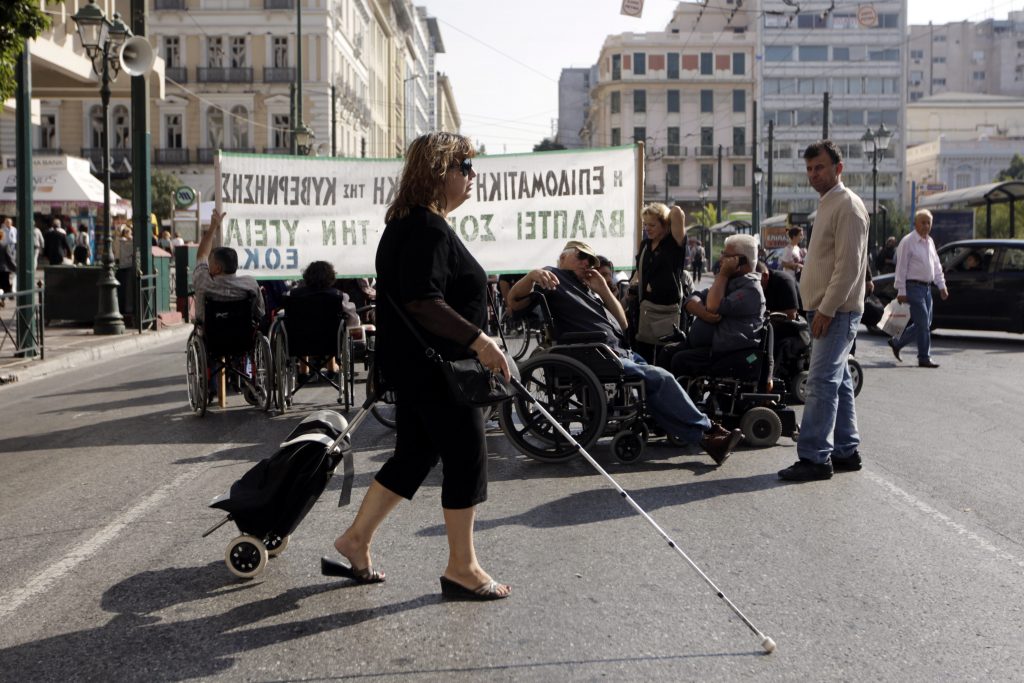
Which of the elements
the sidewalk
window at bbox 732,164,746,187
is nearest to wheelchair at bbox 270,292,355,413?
the sidewalk

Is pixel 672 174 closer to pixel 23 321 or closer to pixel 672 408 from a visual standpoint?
pixel 23 321

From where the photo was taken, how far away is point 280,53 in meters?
60.8

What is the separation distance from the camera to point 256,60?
6106 centimetres

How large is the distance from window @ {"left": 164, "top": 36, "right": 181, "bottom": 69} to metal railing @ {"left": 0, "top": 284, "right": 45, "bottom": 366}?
49.1m

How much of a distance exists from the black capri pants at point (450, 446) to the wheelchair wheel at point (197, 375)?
18.2ft

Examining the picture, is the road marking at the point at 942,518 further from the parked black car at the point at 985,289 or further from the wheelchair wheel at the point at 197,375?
the parked black car at the point at 985,289

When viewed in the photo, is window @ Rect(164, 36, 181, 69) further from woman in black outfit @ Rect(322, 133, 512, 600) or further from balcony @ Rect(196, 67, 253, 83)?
woman in black outfit @ Rect(322, 133, 512, 600)

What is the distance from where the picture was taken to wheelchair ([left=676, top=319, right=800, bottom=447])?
27.0ft

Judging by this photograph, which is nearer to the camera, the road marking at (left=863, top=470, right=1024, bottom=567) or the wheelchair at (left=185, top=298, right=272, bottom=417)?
the road marking at (left=863, top=470, right=1024, bottom=567)

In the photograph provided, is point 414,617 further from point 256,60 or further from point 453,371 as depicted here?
point 256,60

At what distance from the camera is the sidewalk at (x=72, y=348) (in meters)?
13.9

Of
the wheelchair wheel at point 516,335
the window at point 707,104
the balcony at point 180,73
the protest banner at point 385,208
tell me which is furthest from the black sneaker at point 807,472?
the window at point 707,104

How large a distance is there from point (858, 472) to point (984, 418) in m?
3.10

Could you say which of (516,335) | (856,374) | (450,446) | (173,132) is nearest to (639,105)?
(173,132)
